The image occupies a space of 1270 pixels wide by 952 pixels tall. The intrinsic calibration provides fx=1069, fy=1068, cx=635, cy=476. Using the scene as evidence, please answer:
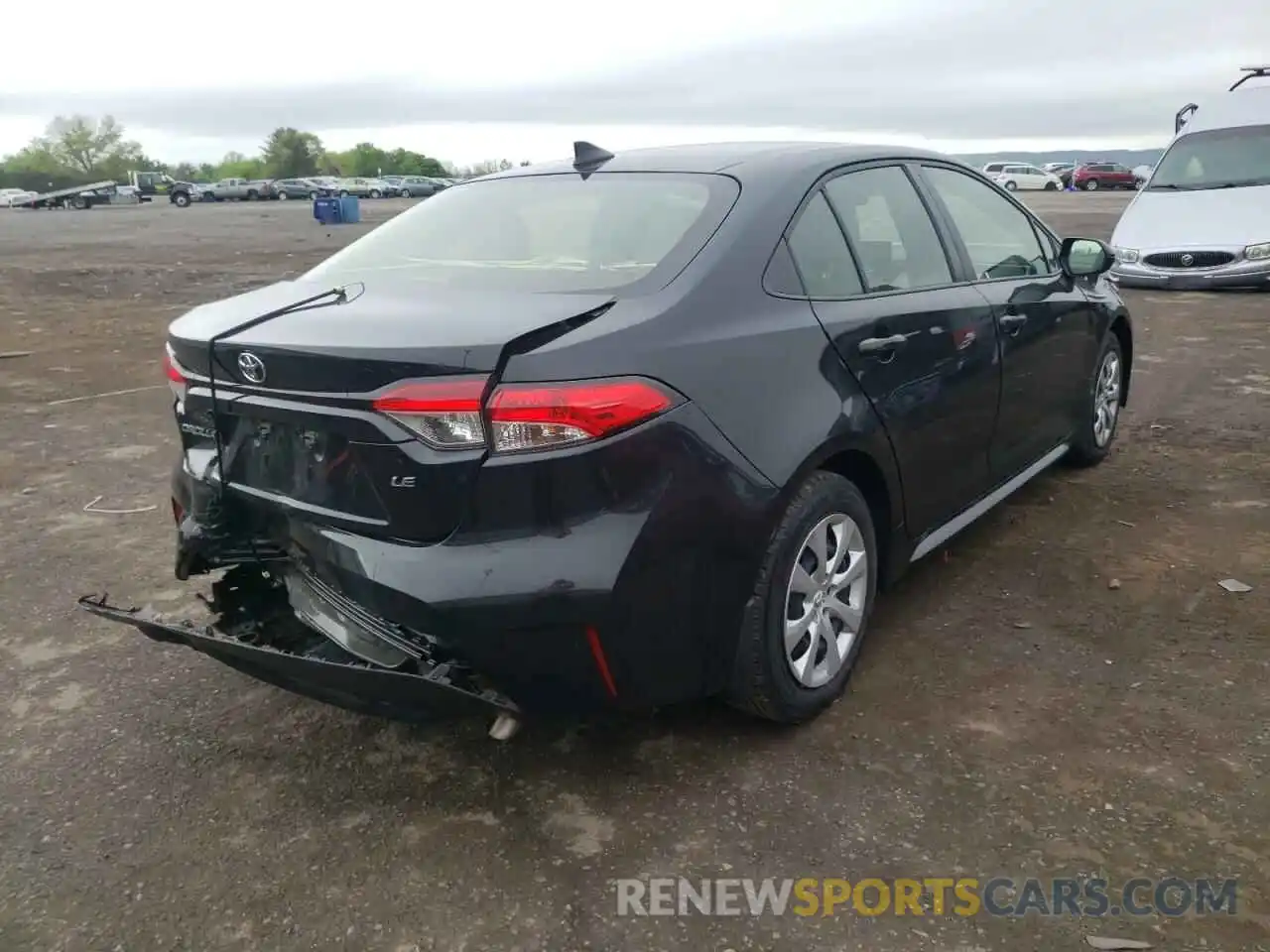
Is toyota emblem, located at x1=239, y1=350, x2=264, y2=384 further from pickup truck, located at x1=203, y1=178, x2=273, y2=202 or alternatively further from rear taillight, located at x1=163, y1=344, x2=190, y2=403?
pickup truck, located at x1=203, y1=178, x2=273, y2=202

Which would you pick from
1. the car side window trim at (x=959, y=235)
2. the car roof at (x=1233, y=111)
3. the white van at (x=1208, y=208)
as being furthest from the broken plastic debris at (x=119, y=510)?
the car roof at (x=1233, y=111)

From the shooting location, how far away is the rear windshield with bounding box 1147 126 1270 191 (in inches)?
468

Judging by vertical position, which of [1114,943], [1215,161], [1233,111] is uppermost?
[1233,111]

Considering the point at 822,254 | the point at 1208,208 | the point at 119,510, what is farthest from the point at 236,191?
the point at 822,254

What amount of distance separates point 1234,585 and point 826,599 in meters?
1.92

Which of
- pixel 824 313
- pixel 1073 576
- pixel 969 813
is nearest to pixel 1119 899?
pixel 969 813

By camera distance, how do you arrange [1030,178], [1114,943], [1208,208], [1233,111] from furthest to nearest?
[1030,178], [1233,111], [1208,208], [1114,943]

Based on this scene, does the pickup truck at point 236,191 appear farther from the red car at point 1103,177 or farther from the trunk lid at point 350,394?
the trunk lid at point 350,394

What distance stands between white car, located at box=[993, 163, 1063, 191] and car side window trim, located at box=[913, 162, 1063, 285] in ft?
177

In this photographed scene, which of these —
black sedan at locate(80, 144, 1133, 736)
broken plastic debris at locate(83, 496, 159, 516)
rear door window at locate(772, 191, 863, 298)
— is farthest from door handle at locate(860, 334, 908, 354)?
broken plastic debris at locate(83, 496, 159, 516)

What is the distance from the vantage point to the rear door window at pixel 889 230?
340 cm

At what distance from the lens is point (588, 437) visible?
2.44 meters

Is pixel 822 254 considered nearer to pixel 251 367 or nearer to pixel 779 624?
pixel 779 624

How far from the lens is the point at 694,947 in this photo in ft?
7.58
